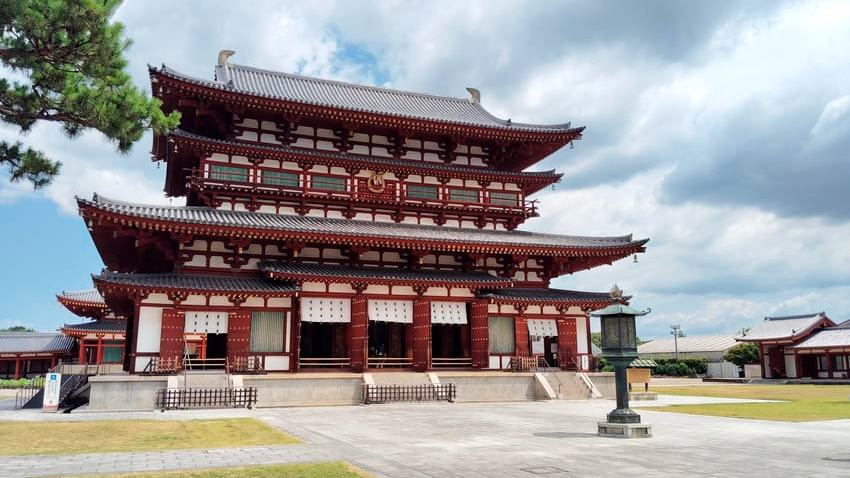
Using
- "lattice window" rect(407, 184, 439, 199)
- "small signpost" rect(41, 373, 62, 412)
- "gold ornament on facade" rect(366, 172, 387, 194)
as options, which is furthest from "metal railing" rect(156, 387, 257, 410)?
"lattice window" rect(407, 184, 439, 199)

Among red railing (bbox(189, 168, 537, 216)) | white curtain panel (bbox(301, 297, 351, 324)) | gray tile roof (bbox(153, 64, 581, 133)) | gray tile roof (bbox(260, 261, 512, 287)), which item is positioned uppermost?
gray tile roof (bbox(153, 64, 581, 133))

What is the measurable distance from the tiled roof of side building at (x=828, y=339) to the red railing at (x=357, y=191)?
40.1 m

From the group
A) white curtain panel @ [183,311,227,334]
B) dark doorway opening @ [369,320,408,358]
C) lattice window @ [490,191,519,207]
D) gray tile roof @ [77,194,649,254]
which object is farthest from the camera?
lattice window @ [490,191,519,207]

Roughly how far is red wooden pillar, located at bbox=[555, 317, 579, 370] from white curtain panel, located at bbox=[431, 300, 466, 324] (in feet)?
17.7

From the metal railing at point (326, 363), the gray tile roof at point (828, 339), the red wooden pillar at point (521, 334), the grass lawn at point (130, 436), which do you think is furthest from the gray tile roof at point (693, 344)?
the grass lawn at point (130, 436)

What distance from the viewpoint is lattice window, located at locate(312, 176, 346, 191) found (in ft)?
103

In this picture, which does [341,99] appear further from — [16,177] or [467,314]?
[16,177]

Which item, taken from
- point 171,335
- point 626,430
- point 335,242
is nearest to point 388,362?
point 335,242

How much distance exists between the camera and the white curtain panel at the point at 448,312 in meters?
29.9

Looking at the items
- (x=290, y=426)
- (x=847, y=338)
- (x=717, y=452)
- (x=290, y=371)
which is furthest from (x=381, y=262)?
(x=847, y=338)

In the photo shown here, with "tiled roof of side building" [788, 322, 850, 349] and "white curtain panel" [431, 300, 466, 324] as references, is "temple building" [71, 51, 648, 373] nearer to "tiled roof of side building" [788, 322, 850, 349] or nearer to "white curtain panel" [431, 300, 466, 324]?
"white curtain panel" [431, 300, 466, 324]

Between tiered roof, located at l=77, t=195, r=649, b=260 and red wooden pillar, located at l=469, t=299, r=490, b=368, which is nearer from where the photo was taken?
tiered roof, located at l=77, t=195, r=649, b=260

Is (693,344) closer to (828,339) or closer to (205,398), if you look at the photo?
(828,339)

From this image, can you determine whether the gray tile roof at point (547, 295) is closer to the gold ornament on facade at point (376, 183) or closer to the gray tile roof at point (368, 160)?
the gray tile roof at point (368, 160)
